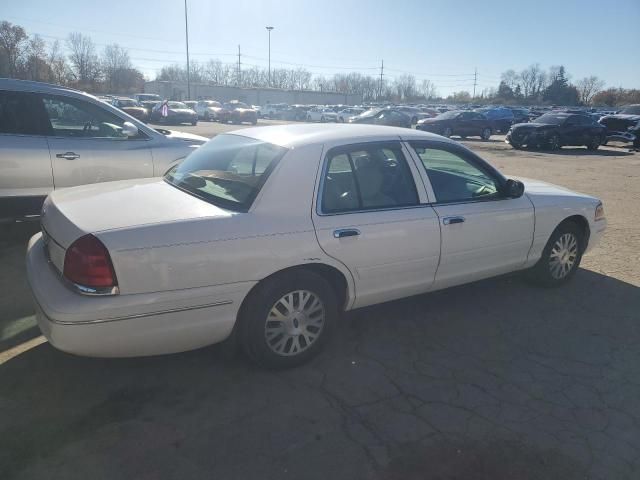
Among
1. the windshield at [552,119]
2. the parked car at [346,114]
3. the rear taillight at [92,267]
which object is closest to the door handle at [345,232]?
the rear taillight at [92,267]

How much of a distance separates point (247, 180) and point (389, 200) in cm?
105

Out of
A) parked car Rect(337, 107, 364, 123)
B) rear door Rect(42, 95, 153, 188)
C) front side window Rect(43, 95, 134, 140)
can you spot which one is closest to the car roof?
rear door Rect(42, 95, 153, 188)

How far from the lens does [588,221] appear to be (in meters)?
4.95

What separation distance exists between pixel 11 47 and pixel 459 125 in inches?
2237

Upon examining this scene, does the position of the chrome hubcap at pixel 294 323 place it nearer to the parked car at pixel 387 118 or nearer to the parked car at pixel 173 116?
the parked car at pixel 387 118

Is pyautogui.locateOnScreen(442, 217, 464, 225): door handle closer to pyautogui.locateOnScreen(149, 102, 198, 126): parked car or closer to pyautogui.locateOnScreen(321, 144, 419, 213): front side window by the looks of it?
pyautogui.locateOnScreen(321, 144, 419, 213): front side window

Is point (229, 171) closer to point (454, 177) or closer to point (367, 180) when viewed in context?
point (367, 180)

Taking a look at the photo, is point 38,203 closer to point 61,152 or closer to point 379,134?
point 61,152

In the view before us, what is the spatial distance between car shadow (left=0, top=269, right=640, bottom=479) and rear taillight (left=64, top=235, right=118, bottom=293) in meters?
0.74

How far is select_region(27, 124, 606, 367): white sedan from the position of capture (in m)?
2.72

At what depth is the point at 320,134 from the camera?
11.7 feet

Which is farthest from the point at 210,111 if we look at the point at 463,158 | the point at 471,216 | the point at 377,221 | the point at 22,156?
the point at 377,221

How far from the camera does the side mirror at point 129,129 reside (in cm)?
596

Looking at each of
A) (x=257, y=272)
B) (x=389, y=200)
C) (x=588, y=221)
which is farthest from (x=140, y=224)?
(x=588, y=221)
